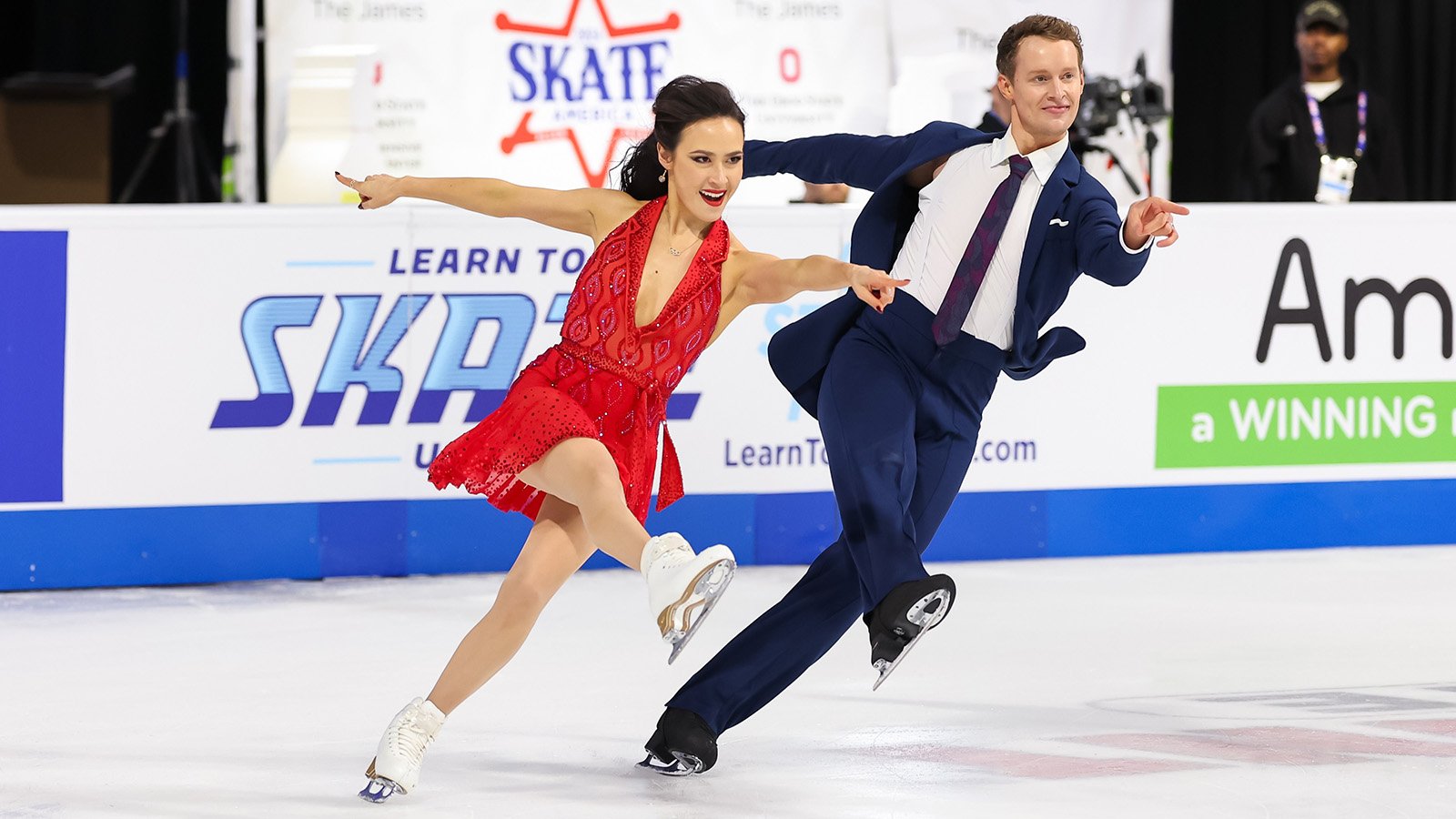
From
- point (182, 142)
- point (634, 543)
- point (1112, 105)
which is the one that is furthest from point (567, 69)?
point (634, 543)

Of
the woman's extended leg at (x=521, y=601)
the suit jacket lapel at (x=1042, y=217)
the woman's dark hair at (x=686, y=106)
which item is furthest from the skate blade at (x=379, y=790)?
the suit jacket lapel at (x=1042, y=217)

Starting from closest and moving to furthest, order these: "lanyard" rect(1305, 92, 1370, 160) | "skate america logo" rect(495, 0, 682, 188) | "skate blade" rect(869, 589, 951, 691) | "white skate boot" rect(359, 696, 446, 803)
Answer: "skate blade" rect(869, 589, 951, 691) → "white skate boot" rect(359, 696, 446, 803) → "lanyard" rect(1305, 92, 1370, 160) → "skate america logo" rect(495, 0, 682, 188)

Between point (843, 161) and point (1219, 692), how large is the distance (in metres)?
1.57

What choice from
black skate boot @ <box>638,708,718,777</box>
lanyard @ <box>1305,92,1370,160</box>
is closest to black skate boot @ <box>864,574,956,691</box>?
black skate boot @ <box>638,708,718,777</box>

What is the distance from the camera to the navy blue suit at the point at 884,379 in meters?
3.29

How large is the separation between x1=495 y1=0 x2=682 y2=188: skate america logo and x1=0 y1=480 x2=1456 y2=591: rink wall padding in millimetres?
2679

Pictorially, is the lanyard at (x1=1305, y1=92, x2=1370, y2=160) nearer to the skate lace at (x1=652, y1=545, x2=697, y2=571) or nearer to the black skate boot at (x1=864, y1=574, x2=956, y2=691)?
the black skate boot at (x1=864, y1=574, x2=956, y2=691)

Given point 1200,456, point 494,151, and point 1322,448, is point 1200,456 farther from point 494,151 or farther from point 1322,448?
point 494,151

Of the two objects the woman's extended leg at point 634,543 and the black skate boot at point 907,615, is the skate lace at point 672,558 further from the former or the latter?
the black skate boot at point 907,615

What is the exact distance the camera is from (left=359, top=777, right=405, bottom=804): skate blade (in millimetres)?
3287

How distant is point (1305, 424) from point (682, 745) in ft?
10.9

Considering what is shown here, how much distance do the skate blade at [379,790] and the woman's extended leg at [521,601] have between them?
162 millimetres

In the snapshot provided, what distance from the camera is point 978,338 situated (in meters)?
3.40

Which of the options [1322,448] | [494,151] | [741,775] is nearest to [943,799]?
[741,775]
